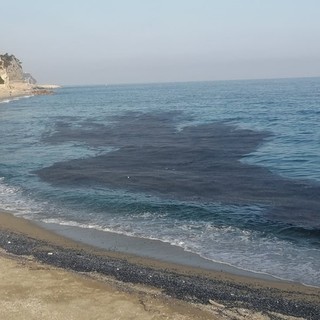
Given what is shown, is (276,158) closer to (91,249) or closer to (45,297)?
(91,249)

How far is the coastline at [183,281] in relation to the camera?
36.2 ft

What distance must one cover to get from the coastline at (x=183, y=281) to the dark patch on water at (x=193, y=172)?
5.90 meters

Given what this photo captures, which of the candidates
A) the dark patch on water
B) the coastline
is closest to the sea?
the dark patch on water

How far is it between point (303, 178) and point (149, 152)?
14293 mm

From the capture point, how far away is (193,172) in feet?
93.9

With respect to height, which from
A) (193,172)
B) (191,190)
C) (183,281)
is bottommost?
(193,172)

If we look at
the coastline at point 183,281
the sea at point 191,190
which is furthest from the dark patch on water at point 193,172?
the coastline at point 183,281

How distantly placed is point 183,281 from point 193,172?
16076 mm

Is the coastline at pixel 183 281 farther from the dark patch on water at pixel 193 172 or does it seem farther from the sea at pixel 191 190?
the dark patch on water at pixel 193 172

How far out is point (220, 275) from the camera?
45.5ft

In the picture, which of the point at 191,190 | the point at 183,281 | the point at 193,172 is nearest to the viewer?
the point at 183,281

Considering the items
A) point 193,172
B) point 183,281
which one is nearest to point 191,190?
point 193,172

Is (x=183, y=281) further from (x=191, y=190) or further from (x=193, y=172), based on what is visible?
(x=193, y=172)

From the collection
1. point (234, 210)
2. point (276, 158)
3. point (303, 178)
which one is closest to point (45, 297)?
point (234, 210)
